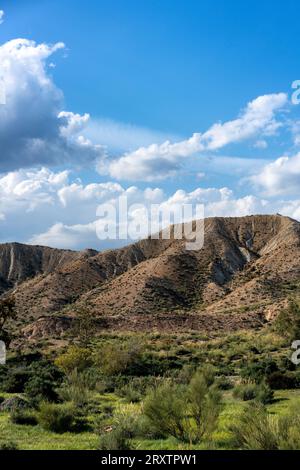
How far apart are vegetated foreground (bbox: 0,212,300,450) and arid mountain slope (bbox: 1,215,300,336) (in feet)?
0.99

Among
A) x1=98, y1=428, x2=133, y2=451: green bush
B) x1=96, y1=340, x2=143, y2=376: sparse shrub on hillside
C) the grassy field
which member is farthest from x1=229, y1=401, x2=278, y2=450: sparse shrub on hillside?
x1=96, y1=340, x2=143, y2=376: sparse shrub on hillside

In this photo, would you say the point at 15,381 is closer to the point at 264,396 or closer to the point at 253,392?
the point at 253,392

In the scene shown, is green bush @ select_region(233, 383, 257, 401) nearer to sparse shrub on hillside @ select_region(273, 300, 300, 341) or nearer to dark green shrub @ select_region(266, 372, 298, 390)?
dark green shrub @ select_region(266, 372, 298, 390)

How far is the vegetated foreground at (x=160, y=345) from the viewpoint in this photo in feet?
45.3

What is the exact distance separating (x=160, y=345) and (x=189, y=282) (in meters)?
46.0

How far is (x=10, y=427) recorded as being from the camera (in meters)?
16.2

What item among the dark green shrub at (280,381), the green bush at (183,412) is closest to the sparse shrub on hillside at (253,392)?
the dark green shrub at (280,381)

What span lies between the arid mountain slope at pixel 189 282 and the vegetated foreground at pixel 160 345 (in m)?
0.30

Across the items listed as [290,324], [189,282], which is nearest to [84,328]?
[290,324]

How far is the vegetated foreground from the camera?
543 inches

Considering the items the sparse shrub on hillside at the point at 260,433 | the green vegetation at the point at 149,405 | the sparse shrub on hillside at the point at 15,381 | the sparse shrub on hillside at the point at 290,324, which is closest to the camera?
the sparse shrub on hillside at the point at 260,433

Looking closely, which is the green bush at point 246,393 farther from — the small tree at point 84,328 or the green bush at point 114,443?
the small tree at point 84,328

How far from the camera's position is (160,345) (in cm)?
4669
